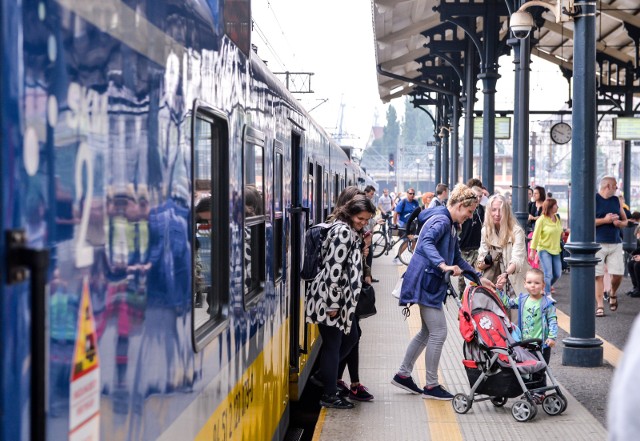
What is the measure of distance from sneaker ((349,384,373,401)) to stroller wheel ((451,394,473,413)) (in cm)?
72

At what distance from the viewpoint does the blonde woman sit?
8578 millimetres

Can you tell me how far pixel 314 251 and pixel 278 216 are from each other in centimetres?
76

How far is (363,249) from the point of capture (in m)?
7.81

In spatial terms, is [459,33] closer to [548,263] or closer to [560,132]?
[560,132]

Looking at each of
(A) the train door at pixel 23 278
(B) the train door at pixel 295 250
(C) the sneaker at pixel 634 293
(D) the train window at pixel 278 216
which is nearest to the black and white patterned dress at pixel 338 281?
(B) the train door at pixel 295 250

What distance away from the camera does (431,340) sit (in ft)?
24.7

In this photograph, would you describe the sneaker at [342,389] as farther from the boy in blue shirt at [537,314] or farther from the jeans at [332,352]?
the boy in blue shirt at [537,314]

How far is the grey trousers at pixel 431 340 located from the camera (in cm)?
747

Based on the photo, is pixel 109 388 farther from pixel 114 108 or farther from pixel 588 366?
pixel 588 366

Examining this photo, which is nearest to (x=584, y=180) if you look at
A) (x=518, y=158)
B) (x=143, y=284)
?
(x=518, y=158)

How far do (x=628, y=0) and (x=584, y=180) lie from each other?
12.8m

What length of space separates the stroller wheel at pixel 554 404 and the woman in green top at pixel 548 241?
18.2 ft

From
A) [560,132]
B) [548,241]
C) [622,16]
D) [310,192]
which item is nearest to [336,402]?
[310,192]

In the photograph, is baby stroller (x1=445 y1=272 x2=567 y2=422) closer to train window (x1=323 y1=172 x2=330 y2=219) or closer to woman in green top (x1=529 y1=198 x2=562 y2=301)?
train window (x1=323 y1=172 x2=330 y2=219)
